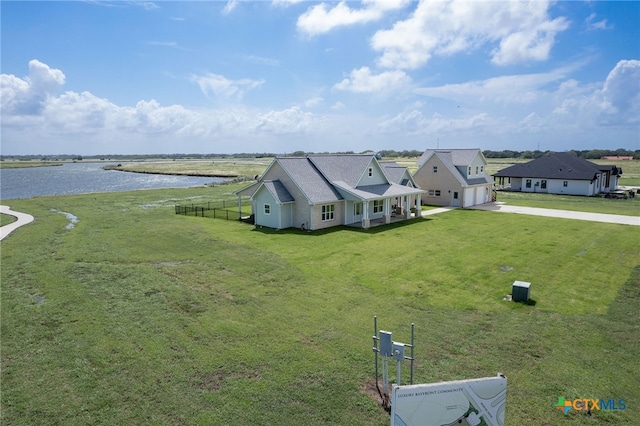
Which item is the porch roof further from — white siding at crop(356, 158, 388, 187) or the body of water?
the body of water

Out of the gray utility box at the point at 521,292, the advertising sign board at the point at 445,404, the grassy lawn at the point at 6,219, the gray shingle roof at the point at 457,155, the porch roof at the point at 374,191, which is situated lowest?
the gray utility box at the point at 521,292

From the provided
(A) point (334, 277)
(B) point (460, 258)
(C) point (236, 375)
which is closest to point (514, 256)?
(B) point (460, 258)

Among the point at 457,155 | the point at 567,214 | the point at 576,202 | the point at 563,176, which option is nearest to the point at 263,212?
the point at 457,155

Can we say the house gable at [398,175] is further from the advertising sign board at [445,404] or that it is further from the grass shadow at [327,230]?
the advertising sign board at [445,404]

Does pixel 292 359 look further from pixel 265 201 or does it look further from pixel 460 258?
pixel 265 201

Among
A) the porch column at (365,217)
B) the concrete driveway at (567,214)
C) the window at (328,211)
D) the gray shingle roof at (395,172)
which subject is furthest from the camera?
the gray shingle roof at (395,172)

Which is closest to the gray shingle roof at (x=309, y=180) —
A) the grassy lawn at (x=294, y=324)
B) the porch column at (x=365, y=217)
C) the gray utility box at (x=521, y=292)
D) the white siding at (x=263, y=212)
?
the porch column at (x=365, y=217)

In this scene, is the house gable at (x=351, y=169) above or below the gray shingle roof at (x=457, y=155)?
below
